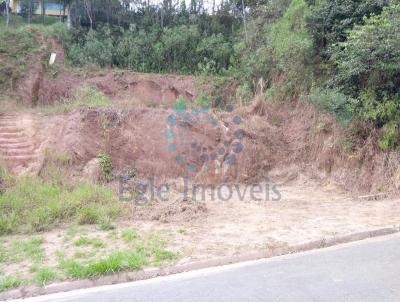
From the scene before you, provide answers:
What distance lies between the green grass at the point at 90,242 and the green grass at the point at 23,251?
19.5 inches

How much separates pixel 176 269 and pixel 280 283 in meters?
1.26

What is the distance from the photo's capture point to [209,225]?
263 inches

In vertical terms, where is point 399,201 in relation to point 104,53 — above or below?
below

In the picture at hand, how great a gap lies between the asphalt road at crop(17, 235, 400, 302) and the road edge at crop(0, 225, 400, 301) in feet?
0.39

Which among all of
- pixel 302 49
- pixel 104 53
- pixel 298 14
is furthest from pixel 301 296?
pixel 104 53

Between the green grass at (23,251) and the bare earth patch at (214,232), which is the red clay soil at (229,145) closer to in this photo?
the bare earth patch at (214,232)

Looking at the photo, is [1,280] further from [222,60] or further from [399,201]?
[222,60]

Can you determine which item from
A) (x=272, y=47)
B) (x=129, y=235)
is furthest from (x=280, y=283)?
(x=272, y=47)

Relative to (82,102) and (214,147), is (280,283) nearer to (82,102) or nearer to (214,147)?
(214,147)

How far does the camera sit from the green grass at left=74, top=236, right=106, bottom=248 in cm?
556

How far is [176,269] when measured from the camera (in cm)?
483

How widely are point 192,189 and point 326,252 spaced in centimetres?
508

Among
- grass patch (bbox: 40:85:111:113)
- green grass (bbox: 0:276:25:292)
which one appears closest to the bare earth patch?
green grass (bbox: 0:276:25:292)

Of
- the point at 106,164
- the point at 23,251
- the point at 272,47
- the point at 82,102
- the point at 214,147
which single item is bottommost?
the point at 23,251
